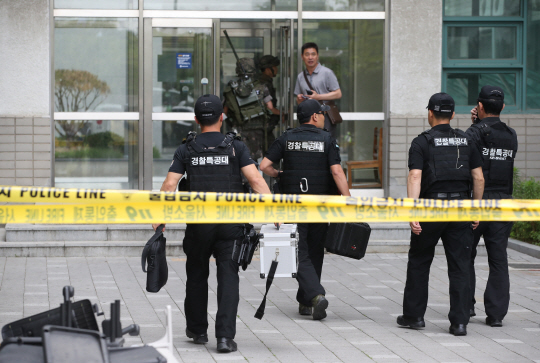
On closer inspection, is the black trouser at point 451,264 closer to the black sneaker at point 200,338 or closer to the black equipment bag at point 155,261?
the black sneaker at point 200,338

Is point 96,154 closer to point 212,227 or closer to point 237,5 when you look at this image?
point 237,5

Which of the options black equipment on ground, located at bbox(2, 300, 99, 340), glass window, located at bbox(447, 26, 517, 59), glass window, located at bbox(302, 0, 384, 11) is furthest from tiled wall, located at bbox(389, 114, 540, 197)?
black equipment on ground, located at bbox(2, 300, 99, 340)

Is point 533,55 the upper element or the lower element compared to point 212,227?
upper

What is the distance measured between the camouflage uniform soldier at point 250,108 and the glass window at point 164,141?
0.73 m

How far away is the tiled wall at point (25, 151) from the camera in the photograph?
1059 centimetres

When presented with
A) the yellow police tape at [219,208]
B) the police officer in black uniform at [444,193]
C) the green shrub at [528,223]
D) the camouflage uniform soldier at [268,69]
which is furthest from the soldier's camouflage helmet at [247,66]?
the yellow police tape at [219,208]

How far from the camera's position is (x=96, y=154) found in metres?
11.2

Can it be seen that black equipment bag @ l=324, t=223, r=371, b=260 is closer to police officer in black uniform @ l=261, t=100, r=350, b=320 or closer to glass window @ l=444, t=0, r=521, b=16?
police officer in black uniform @ l=261, t=100, r=350, b=320

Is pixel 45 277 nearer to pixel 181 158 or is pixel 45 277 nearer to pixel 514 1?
pixel 181 158

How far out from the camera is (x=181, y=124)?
11.4 m

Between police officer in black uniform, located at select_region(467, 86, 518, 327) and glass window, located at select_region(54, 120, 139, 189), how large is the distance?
584cm

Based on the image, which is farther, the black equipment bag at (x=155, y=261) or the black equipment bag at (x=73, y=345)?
the black equipment bag at (x=155, y=261)

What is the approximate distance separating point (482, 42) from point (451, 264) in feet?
20.5

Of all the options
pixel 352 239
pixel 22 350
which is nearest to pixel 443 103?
pixel 352 239
